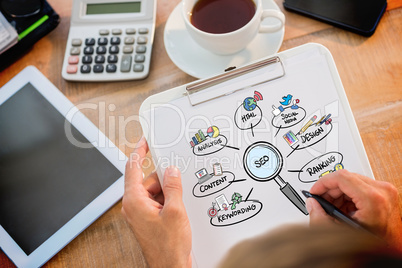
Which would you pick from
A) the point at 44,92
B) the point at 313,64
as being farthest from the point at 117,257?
the point at 313,64

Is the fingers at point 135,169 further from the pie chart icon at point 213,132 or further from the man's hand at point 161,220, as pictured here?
the pie chart icon at point 213,132

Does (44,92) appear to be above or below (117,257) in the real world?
above

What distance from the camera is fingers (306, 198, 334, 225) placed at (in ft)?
1.55

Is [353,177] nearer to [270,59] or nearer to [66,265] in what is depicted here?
[270,59]

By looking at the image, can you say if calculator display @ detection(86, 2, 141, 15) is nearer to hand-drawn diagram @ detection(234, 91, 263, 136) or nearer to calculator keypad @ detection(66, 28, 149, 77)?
calculator keypad @ detection(66, 28, 149, 77)

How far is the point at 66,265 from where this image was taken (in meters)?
0.60

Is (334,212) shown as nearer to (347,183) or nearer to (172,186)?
(347,183)

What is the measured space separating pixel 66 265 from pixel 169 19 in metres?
0.46

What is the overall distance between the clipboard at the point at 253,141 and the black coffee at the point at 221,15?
0.09 m

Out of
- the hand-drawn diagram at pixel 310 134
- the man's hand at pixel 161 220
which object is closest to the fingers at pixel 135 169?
the man's hand at pixel 161 220

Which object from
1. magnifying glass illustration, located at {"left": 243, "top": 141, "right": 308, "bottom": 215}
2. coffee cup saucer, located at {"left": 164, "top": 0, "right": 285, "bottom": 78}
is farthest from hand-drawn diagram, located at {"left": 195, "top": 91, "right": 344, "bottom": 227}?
coffee cup saucer, located at {"left": 164, "top": 0, "right": 285, "bottom": 78}

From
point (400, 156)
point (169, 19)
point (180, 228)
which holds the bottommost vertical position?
point (400, 156)

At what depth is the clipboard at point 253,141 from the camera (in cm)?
51

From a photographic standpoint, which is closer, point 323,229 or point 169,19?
point 323,229
